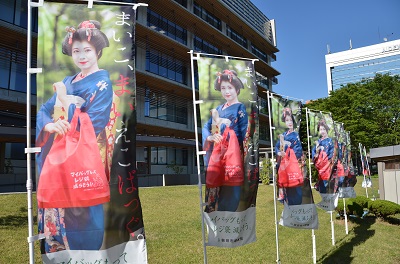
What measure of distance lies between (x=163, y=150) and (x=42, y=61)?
28999 mm

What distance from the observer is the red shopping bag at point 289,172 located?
29.0 feet

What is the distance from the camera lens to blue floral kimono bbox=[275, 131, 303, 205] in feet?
28.7

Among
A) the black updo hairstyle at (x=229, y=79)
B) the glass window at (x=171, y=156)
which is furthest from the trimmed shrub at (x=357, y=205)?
the glass window at (x=171, y=156)

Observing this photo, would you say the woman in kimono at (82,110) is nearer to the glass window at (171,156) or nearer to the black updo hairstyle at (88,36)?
the black updo hairstyle at (88,36)

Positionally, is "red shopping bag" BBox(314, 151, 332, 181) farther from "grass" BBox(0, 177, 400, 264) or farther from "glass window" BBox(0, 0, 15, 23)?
"glass window" BBox(0, 0, 15, 23)

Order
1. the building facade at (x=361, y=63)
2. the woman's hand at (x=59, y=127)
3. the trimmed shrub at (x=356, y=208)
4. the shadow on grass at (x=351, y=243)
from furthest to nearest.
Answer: the building facade at (x=361, y=63) → the trimmed shrub at (x=356, y=208) → the shadow on grass at (x=351, y=243) → the woman's hand at (x=59, y=127)

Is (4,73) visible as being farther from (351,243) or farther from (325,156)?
(351,243)

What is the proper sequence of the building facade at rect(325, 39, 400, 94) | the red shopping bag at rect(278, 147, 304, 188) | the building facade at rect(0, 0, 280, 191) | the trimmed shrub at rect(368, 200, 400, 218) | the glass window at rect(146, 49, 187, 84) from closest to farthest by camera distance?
the red shopping bag at rect(278, 147, 304, 188)
the trimmed shrub at rect(368, 200, 400, 218)
the building facade at rect(0, 0, 280, 191)
the glass window at rect(146, 49, 187, 84)
the building facade at rect(325, 39, 400, 94)

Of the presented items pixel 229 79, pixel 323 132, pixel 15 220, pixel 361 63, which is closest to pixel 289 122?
pixel 323 132

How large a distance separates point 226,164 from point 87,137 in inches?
112

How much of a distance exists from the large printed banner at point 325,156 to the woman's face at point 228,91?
6.50 m

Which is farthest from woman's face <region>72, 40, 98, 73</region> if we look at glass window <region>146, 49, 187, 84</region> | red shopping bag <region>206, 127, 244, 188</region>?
glass window <region>146, 49, 187, 84</region>

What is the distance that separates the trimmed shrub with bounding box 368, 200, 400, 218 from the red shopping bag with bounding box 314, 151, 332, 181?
658 centimetres

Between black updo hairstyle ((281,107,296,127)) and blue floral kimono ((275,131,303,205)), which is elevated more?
black updo hairstyle ((281,107,296,127))
